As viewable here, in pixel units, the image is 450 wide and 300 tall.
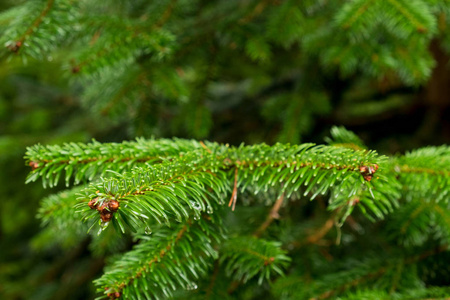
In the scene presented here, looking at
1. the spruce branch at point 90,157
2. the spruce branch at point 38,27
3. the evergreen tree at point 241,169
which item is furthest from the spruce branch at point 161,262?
the spruce branch at point 38,27

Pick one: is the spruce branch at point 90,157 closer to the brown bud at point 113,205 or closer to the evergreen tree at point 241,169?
the evergreen tree at point 241,169

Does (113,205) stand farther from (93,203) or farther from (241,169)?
(241,169)

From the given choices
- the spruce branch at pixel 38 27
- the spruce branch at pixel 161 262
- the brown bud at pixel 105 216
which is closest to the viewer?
the brown bud at pixel 105 216

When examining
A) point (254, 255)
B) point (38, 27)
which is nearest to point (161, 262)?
point (254, 255)

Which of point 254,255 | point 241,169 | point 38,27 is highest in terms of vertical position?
point 38,27

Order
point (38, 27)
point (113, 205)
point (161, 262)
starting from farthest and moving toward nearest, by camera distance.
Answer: point (38, 27) → point (161, 262) → point (113, 205)

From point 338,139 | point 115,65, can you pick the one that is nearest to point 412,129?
point 338,139

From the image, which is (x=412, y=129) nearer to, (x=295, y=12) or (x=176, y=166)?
(x=295, y=12)

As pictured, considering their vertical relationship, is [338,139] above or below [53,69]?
below
